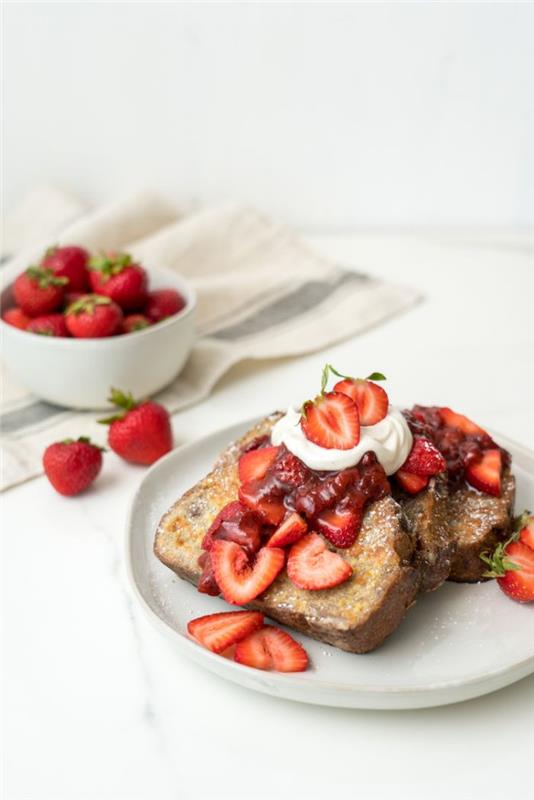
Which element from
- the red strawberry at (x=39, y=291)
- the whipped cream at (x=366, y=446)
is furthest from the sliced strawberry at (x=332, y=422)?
the red strawberry at (x=39, y=291)

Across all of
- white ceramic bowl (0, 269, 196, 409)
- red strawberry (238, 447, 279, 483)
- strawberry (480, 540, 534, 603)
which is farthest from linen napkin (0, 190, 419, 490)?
strawberry (480, 540, 534, 603)

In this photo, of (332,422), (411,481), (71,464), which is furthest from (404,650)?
(71,464)

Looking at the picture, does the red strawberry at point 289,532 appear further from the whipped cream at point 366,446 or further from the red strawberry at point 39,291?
the red strawberry at point 39,291

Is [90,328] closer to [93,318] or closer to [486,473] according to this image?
[93,318]

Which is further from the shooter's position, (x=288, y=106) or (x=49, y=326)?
(x=288, y=106)

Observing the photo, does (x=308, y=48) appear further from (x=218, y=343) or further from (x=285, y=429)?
(x=285, y=429)

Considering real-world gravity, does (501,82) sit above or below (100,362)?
above

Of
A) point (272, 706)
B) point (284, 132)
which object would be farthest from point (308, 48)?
point (272, 706)

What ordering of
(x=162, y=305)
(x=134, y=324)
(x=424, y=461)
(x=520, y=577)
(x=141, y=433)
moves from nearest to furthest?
(x=520, y=577)
(x=424, y=461)
(x=141, y=433)
(x=134, y=324)
(x=162, y=305)

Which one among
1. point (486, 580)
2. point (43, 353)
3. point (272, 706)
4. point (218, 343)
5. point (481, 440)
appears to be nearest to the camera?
point (272, 706)
